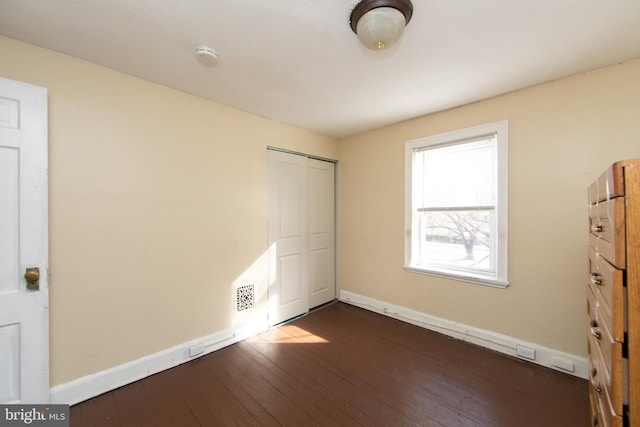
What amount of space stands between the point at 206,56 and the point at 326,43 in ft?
2.80

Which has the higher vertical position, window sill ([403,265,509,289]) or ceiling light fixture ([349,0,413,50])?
ceiling light fixture ([349,0,413,50])

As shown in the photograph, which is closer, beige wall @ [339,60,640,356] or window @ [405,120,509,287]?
beige wall @ [339,60,640,356]

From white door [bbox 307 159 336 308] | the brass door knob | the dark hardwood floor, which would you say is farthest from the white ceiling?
the dark hardwood floor

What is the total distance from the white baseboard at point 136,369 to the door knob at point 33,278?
2.39ft

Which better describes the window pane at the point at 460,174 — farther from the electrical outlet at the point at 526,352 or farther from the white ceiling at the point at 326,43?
the electrical outlet at the point at 526,352

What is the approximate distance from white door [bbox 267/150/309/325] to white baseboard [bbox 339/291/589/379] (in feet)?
3.05

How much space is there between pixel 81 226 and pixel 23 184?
0.40 m

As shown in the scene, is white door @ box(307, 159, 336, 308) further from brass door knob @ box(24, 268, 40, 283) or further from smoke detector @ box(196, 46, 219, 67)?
brass door knob @ box(24, 268, 40, 283)

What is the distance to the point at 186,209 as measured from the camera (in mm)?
2352

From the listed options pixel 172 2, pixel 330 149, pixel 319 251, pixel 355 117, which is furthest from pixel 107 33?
pixel 319 251

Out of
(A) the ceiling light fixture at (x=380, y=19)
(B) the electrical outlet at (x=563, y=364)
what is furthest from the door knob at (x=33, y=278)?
(B) the electrical outlet at (x=563, y=364)

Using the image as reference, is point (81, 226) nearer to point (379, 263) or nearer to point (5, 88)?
point (5, 88)

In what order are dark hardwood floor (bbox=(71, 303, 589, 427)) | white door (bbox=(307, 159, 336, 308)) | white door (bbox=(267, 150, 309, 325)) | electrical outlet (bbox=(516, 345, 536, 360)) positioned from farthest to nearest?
white door (bbox=(307, 159, 336, 308)) → white door (bbox=(267, 150, 309, 325)) → electrical outlet (bbox=(516, 345, 536, 360)) → dark hardwood floor (bbox=(71, 303, 589, 427))

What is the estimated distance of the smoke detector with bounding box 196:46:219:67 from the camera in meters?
1.72
